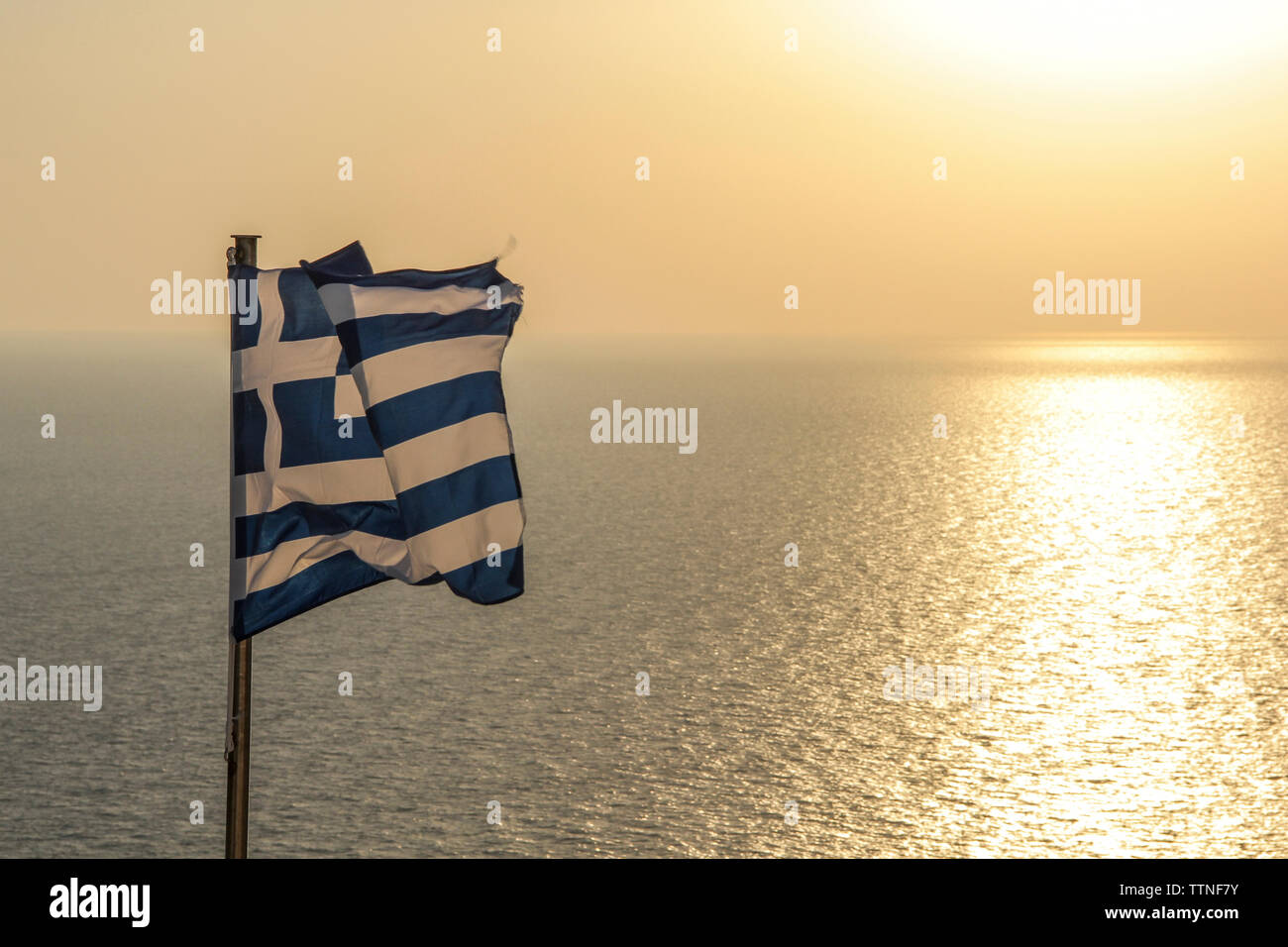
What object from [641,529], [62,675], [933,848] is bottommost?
[933,848]

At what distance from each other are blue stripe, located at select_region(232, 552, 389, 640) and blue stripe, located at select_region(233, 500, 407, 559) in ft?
1.42

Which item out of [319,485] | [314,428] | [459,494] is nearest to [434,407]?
[459,494]

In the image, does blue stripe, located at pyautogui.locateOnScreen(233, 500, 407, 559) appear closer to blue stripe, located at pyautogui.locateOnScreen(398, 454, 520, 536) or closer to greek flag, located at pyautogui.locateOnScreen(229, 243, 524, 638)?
greek flag, located at pyautogui.locateOnScreen(229, 243, 524, 638)

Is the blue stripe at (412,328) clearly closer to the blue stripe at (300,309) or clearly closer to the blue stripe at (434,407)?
the blue stripe at (300,309)

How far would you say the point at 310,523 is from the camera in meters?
14.6

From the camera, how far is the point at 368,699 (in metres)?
45.5

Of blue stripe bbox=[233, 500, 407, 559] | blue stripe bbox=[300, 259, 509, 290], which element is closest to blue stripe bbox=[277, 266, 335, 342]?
blue stripe bbox=[300, 259, 509, 290]

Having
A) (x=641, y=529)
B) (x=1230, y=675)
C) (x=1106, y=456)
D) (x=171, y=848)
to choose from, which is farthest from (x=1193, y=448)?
(x=171, y=848)

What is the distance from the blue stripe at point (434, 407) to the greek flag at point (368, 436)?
14mm

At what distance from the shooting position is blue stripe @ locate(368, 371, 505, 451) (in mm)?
14305

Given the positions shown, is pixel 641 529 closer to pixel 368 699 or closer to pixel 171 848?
pixel 368 699

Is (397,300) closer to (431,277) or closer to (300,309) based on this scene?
(431,277)

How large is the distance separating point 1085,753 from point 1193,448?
364 ft

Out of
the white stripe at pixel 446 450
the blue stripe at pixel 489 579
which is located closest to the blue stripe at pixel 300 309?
the white stripe at pixel 446 450
